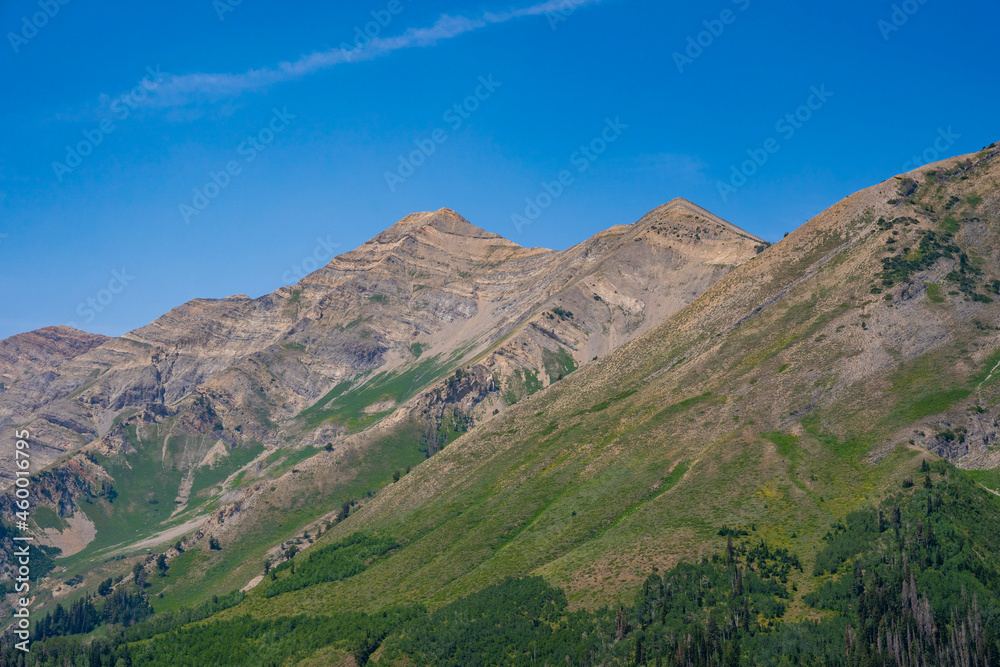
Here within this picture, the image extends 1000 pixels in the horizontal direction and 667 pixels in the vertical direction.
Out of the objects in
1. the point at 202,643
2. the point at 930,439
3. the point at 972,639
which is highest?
the point at 930,439

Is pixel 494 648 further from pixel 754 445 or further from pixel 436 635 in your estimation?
pixel 754 445

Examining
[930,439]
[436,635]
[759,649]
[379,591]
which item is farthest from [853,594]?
[379,591]

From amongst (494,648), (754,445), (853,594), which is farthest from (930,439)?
(494,648)

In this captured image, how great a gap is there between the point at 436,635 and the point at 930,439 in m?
105

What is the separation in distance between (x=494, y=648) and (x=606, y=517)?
4464 centimetres

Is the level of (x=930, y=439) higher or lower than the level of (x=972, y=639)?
higher

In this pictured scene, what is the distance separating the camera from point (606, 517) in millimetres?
188000

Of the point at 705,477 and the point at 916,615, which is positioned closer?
the point at 916,615

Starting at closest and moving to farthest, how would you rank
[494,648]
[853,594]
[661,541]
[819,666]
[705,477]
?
[819,666], [853,594], [494,648], [661,541], [705,477]

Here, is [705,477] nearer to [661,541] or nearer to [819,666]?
[661,541]

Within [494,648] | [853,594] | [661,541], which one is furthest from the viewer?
[661,541]

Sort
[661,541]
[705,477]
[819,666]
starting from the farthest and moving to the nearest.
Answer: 1. [705,477]
2. [661,541]
3. [819,666]

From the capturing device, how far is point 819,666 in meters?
128

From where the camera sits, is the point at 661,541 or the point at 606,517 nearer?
the point at 661,541
